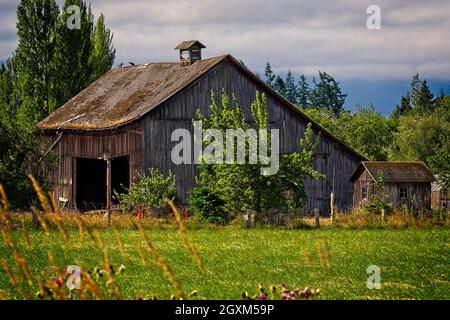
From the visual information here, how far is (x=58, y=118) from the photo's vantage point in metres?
42.3

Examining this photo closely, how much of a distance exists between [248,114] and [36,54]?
19.0m

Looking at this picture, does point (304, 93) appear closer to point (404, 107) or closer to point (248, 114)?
point (404, 107)

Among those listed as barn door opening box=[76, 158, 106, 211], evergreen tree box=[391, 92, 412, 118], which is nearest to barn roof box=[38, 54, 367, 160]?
barn door opening box=[76, 158, 106, 211]

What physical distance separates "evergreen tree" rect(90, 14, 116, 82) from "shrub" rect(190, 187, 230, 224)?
25071mm

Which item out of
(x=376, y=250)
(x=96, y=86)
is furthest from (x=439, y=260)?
(x=96, y=86)

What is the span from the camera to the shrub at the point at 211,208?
2973cm

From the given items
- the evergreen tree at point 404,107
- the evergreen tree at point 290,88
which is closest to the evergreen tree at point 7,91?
the evergreen tree at point 404,107

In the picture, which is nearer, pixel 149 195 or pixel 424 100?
pixel 149 195

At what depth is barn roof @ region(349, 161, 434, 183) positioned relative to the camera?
4416 centimetres

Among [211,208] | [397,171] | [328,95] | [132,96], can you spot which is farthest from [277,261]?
[328,95]

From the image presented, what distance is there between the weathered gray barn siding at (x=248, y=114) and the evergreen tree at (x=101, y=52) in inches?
670

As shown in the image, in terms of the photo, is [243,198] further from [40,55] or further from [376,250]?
[40,55]

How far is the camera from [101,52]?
188 ft
